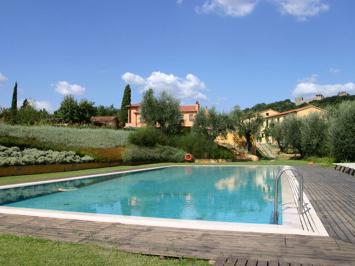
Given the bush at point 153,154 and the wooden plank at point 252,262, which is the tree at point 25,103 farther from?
the wooden plank at point 252,262

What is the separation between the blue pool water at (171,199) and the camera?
10.0 metres

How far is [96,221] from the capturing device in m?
6.59

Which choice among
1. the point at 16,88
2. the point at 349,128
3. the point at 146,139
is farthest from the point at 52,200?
the point at 16,88

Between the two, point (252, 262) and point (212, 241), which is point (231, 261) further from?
A: point (212, 241)

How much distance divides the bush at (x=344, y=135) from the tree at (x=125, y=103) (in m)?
38.6

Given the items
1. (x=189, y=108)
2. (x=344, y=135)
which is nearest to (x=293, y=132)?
(x=344, y=135)

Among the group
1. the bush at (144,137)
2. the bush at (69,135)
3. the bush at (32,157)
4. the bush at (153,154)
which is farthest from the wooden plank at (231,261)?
the bush at (144,137)

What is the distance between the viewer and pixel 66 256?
174 inches

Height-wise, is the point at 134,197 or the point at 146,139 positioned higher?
the point at 146,139

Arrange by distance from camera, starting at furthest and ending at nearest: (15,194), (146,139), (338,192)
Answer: (146,139) < (15,194) < (338,192)

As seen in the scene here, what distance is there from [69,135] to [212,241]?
75.8 ft

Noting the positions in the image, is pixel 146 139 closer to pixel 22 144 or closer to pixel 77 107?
pixel 22 144

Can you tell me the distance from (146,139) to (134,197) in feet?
52.6

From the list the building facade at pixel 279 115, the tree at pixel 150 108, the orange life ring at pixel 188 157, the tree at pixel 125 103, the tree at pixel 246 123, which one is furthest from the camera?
the tree at pixel 125 103
